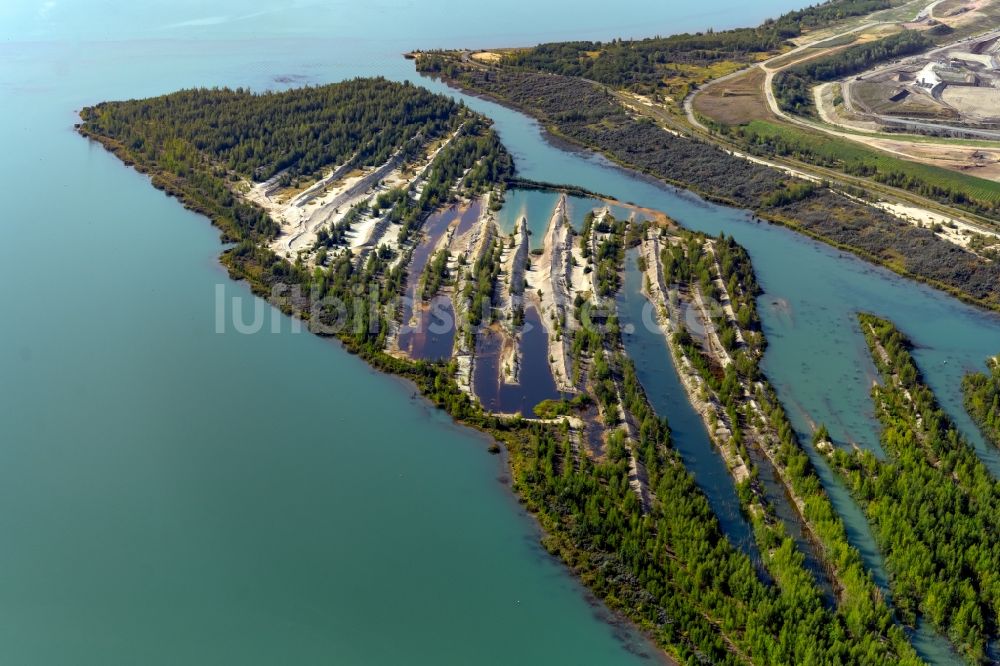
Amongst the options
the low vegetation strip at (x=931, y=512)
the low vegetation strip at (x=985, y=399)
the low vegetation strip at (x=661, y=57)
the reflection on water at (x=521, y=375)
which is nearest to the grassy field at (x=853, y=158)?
the low vegetation strip at (x=661, y=57)

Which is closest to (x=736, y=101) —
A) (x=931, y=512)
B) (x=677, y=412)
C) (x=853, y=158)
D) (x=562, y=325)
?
(x=853, y=158)

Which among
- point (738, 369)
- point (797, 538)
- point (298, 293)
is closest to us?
point (797, 538)

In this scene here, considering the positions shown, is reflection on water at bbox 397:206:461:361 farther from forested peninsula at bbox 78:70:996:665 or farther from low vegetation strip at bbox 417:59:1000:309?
low vegetation strip at bbox 417:59:1000:309

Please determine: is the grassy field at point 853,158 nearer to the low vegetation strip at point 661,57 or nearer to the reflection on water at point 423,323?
the low vegetation strip at point 661,57

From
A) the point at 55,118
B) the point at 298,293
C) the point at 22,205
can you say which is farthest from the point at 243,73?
the point at 298,293

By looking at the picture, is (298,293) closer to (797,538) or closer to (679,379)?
(679,379)

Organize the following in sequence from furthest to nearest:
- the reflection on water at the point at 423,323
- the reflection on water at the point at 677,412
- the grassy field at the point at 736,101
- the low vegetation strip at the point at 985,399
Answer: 1. the grassy field at the point at 736,101
2. the reflection on water at the point at 423,323
3. the low vegetation strip at the point at 985,399
4. the reflection on water at the point at 677,412
